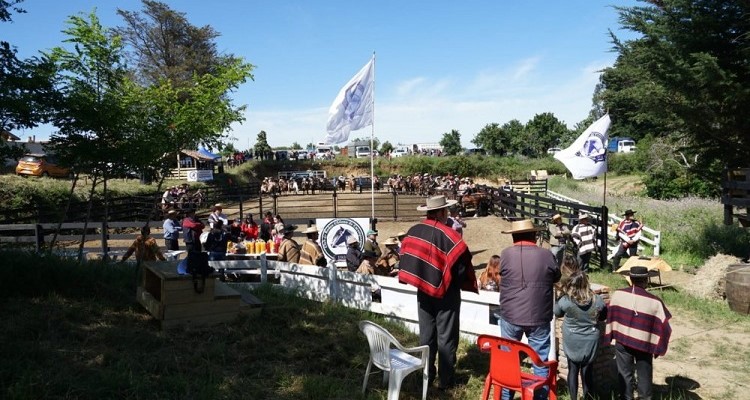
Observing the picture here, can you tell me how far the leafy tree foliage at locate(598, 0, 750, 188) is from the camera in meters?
12.0

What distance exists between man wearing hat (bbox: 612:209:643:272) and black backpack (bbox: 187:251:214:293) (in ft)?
33.1

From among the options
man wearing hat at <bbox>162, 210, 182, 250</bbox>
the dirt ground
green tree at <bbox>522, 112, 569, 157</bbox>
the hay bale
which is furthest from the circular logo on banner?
green tree at <bbox>522, 112, 569, 157</bbox>

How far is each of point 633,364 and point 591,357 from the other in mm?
506

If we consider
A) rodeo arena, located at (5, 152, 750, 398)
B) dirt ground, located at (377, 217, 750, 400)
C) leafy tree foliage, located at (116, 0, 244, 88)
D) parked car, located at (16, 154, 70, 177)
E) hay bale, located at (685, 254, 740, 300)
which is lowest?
dirt ground, located at (377, 217, 750, 400)

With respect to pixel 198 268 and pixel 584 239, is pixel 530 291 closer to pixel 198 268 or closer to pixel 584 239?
pixel 198 268

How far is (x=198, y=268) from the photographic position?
592cm

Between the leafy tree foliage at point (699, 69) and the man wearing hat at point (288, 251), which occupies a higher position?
the leafy tree foliage at point (699, 69)

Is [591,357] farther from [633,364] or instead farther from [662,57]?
[662,57]

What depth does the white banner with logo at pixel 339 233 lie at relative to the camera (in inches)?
451

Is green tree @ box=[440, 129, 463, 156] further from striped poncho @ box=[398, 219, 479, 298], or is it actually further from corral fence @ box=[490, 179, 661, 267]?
striped poncho @ box=[398, 219, 479, 298]

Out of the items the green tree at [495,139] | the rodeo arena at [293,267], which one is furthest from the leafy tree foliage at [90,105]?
the green tree at [495,139]

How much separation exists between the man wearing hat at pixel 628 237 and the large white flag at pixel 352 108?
6965 millimetres

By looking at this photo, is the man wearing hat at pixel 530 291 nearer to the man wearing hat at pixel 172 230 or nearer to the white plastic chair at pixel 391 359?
the white plastic chair at pixel 391 359

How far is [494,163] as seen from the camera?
52.3 meters
